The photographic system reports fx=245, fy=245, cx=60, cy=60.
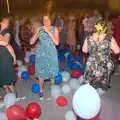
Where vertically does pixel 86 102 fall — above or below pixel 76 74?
above

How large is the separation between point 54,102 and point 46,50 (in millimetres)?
551

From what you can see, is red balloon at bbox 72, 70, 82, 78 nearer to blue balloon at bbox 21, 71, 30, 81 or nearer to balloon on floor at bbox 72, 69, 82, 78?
balloon on floor at bbox 72, 69, 82, 78

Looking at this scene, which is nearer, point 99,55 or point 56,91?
point 99,55

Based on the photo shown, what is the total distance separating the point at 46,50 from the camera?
8.22 ft

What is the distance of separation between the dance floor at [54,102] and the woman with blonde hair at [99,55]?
21cm

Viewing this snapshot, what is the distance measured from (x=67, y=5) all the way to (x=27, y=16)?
85cm

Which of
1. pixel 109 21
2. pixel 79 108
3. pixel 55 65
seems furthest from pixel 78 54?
pixel 79 108

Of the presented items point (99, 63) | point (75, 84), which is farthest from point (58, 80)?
point (99, 63)

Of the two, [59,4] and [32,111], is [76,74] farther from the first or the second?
[59,4]

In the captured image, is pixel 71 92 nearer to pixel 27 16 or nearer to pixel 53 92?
pixel 53 92

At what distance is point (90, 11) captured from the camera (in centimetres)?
423

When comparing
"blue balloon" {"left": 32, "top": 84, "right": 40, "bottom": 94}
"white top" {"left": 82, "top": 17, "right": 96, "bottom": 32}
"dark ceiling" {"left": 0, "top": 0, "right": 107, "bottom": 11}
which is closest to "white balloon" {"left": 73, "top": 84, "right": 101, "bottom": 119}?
"blue balloon" {"left": 32, "top": 84, "right": 40, "bottom": 94}

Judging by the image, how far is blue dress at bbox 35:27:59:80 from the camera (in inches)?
97.0

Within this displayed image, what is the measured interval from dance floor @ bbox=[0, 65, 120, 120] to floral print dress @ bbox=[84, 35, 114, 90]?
212 millimetres
